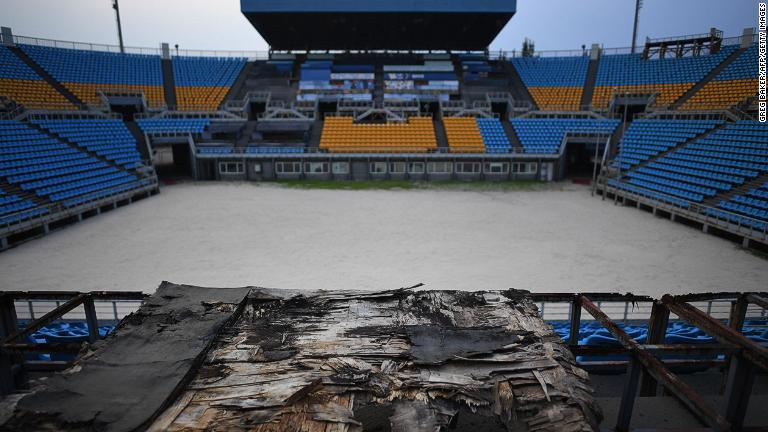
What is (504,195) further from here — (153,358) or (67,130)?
(67,130)

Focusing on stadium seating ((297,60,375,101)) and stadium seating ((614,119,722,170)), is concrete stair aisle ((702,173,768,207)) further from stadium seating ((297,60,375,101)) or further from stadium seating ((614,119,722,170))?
stadium seating ((297,60,375,101))

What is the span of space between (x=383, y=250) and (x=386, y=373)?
987 cm

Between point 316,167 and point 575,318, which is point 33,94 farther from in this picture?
point 575,318

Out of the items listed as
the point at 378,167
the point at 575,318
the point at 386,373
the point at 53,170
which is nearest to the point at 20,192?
the point at 53,170

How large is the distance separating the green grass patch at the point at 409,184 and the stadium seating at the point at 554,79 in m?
12.5

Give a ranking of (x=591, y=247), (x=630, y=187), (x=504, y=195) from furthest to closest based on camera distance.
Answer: (x=504, y=195) < (x=630, y=187) < (x=591, y=247)

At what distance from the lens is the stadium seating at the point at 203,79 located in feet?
121

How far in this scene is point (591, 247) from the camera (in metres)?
14.5

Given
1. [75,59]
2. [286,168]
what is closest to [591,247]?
[286,168]

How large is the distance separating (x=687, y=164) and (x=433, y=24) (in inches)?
1051

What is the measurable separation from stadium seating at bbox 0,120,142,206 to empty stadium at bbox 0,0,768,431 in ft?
0.53

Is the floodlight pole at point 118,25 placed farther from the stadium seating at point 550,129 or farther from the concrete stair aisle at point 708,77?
the concrete stair aisle at point 708,77

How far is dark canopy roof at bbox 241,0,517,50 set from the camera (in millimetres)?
36625

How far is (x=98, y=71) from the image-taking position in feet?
119
